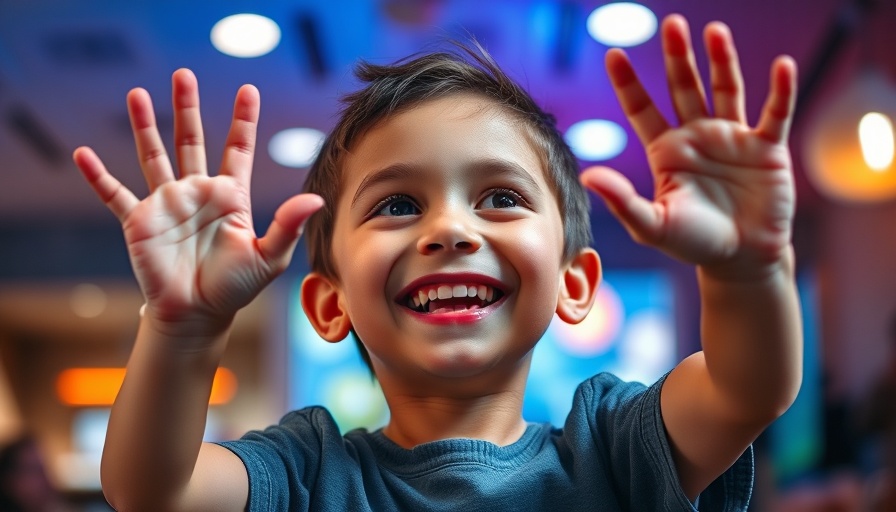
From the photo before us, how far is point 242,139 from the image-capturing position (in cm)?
70

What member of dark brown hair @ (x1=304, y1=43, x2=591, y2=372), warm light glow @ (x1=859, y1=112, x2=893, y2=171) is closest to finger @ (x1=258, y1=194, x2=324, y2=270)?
dark brown hair @ (x1=304, y1=43, x2=591, y2=372)

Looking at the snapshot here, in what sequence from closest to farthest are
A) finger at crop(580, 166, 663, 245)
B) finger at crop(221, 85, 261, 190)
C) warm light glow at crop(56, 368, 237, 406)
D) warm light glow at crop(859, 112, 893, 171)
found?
finger at crop(580, 166, 663, 245) → finger at crop(221, 85, 261, 190) → warm light glow at crop(859, 112, 893, 171) → warm light glow at crop(56, 368, 237, 406)

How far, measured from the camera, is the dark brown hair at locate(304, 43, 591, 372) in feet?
2.88

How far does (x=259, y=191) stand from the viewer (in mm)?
4000

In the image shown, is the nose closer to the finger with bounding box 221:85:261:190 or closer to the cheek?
the cheek

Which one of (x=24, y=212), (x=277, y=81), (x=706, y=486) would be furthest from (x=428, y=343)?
(x=24, y=212)

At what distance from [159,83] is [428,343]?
2.39 m

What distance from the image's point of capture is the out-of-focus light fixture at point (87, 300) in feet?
15.6

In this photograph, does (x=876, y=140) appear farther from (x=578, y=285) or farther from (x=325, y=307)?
(x=325, y=307)

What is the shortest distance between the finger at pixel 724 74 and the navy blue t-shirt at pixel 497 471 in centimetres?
22

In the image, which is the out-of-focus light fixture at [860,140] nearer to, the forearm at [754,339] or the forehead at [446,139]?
the forehead at [446,139]

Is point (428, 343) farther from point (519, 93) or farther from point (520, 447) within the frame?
point (519, 93)

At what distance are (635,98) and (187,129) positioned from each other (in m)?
0.30

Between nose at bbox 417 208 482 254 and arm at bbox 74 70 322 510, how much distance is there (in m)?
0.14
